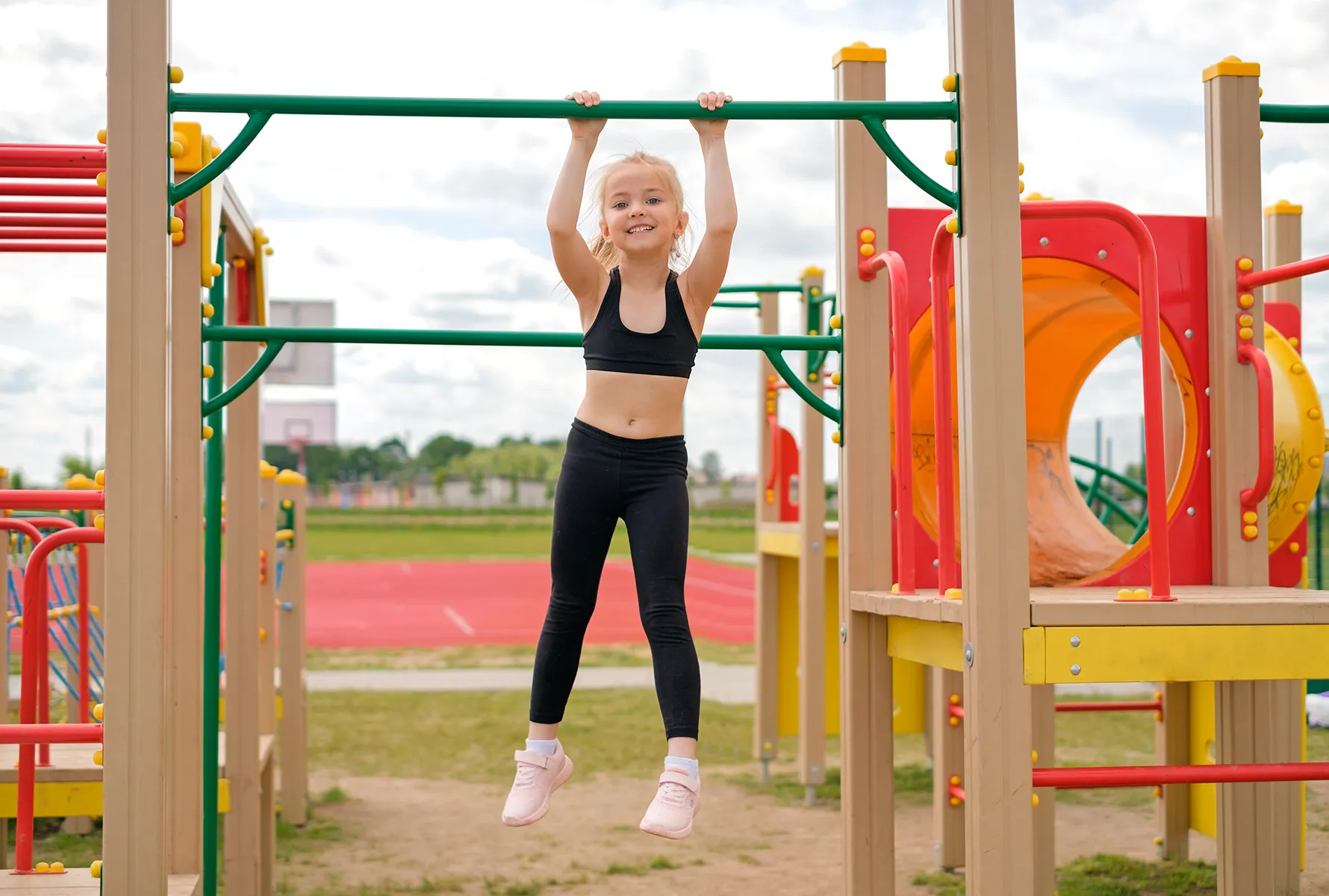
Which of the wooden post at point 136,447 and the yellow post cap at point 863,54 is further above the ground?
the yellow post cap at point 863,54

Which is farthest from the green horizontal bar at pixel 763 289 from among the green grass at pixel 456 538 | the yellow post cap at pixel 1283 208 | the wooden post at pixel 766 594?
the green grass at pixel 456 538

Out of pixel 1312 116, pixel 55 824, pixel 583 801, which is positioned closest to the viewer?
pixel 1312 116

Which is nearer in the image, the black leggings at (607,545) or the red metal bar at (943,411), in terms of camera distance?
the black leggings at (607,545)

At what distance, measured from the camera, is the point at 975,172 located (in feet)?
9.39

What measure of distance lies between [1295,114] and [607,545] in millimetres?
2262

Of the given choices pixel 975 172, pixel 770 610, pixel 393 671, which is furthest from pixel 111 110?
pixel 393 671

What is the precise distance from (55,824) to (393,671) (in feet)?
19.4

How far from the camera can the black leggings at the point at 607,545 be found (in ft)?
9.39

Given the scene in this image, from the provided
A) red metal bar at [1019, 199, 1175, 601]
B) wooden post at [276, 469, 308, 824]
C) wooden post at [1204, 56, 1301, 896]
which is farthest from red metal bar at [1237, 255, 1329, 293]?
wooden post at [276, 469, 308, 824]

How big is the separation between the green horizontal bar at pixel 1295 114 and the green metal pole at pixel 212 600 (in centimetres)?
311

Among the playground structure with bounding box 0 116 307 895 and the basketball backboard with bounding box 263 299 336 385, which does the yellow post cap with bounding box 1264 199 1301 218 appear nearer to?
the playground structure with bounding box 0 116 307 895

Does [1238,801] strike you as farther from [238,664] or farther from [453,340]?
[238,664]

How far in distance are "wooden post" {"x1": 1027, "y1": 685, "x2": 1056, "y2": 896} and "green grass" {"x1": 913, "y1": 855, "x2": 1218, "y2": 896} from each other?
0.15 metres

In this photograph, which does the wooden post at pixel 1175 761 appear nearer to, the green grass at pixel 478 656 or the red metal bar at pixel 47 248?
the red metal bar at pixel 47 248
